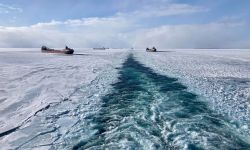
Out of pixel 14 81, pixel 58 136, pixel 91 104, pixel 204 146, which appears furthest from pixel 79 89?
pixel 204 146

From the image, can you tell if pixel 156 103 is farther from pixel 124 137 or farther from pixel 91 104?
pixel 124 137

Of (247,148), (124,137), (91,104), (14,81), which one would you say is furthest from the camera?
(14,81)

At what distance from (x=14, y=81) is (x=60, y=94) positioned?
405cm

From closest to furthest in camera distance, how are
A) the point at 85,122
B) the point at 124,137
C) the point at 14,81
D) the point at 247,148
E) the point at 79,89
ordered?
the point at 247,148 → the point at 124,137 → the point at 85,122 → the point at 79,89 → the point at 14,81

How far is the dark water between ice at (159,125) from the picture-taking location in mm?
5910

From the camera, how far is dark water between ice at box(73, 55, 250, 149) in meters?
5.91

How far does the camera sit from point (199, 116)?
807cm

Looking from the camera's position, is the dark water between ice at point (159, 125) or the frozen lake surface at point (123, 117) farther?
the frozen lake surface at point (123, 117)

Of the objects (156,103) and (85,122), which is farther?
(156,103)

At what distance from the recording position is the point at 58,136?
636 cm

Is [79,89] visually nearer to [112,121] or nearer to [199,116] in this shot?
[112,121]

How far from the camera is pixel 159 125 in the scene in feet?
23.5

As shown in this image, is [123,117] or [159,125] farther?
[123,117]

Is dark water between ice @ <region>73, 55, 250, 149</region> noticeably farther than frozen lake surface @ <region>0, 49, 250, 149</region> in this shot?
No
